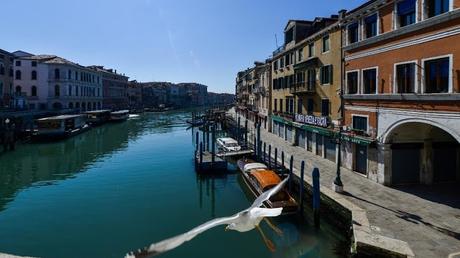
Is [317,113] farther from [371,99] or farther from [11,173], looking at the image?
[11,173]

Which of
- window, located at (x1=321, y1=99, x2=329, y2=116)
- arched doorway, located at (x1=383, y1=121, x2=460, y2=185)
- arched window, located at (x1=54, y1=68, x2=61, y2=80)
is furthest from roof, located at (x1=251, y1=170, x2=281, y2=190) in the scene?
arched window, located at (x1=54, y1=68, x2=61, y2=80)

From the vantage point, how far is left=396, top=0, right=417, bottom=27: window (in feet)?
58.5

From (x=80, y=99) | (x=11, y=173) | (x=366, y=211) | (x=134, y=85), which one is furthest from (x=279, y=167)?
(x=134, y=85)

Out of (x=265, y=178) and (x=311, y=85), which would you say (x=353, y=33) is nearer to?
(x=311, y=85)

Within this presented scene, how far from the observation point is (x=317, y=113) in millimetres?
30766

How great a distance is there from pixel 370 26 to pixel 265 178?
38.0ft

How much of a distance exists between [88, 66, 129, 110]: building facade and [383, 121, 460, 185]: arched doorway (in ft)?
304

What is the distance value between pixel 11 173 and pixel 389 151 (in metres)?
30.6

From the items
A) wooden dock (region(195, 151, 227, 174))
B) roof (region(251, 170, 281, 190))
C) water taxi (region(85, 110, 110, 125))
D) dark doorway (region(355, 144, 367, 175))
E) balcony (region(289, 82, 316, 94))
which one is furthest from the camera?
water taxi (region(85, 110, 110, 125))

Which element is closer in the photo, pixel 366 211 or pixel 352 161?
pixel 366 211

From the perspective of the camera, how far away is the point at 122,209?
20.9 m

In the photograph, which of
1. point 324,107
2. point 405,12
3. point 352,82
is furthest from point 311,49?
point 405,12

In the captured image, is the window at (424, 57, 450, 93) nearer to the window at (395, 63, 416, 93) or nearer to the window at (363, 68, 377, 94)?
the window at (395, 63, 416, 93)

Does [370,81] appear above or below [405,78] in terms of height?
above
